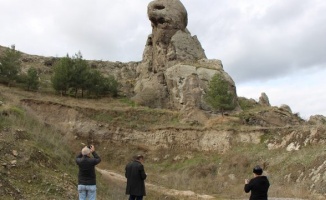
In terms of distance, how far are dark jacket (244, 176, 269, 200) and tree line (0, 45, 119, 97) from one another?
36.1 meters

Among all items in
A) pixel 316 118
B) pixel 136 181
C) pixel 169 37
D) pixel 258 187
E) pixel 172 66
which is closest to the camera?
pixel 258 187

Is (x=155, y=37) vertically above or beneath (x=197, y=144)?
above

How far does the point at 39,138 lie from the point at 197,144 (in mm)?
18640

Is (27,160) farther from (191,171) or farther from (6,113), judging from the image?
(191,171)

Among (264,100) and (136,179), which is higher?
(264,100)

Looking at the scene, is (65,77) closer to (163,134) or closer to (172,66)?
(172,66)

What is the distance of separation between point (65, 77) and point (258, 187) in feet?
120

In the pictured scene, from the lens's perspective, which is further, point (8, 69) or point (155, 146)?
point (8, 69)

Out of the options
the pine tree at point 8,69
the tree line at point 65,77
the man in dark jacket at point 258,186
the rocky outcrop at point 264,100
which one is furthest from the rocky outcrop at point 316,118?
the man in dark jacket at point 258,186

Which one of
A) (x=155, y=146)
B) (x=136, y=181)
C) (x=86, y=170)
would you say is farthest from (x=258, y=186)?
(x=155, y=146)

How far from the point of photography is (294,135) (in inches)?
1069

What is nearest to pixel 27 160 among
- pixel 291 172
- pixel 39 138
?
pixel 39 138

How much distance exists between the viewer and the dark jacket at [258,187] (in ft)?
29.4

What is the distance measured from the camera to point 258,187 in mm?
8961
